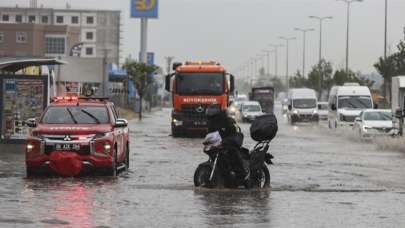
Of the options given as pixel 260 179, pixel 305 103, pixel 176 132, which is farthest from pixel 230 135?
pixel 305 103

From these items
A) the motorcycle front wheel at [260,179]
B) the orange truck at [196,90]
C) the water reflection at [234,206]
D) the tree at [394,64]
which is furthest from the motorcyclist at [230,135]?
the tree at [394,64]

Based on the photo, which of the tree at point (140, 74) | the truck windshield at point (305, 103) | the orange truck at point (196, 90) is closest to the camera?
the orange truck at point (196, 90)

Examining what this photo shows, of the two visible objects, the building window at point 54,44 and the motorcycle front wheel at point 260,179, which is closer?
the motorcycle front wheel at point 260,179

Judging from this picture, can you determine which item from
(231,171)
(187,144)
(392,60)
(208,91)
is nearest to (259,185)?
(231,171)

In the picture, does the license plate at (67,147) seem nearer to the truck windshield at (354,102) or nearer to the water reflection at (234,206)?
the water reflection at (234,206)

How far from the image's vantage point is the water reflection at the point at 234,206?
1263 centimetres

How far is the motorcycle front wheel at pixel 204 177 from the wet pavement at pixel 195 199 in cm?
20

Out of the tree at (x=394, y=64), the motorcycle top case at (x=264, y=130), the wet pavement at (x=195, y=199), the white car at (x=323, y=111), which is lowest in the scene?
the white car at (x=323, y=111)

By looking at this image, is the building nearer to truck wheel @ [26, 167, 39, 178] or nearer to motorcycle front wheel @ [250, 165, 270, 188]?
truck wheel @ [26, 167, 39, 178]

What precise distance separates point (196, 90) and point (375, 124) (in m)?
8.56

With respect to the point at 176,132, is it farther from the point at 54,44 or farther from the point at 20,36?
the point at 54,44

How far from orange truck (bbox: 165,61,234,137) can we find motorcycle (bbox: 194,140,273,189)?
21.4 m

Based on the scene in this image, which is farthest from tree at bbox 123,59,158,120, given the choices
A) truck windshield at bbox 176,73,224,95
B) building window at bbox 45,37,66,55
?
building window at bbox 45,37,66,55

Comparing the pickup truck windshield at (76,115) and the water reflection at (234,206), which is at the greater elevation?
the pickup truck windshield at (76,115)
